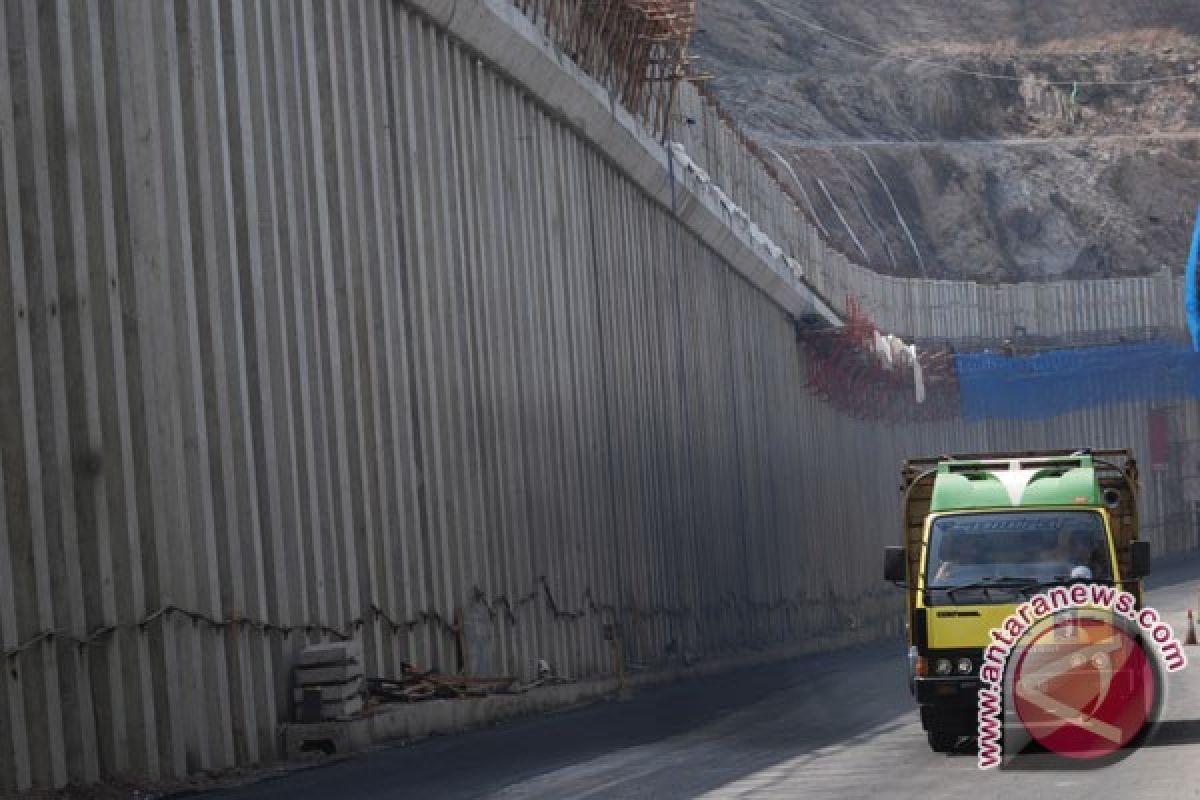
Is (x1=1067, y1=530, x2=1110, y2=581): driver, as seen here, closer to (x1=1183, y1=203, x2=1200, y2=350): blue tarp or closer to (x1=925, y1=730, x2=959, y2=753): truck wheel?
(x1=925, y1=730, x2=959, y2=753): truck wheel

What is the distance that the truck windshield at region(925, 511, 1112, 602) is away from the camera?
17469 mm

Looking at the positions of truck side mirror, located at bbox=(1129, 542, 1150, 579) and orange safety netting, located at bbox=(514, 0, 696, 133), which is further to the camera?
orange safety netting, located at bbox=(514, 0, 696, 133)

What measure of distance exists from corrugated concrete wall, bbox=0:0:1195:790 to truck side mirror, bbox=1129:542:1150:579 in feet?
24.0

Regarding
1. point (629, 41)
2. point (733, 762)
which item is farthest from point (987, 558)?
point (629, 41)

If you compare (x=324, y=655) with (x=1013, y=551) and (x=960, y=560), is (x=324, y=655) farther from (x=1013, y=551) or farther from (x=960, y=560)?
(x=1013, y=551)

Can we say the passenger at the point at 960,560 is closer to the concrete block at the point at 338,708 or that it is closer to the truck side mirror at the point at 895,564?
the truck side mirror at the point at 895,564

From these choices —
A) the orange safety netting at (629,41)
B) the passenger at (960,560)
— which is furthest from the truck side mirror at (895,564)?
the orange safety netting at (629,41)

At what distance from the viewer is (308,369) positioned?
21.4m

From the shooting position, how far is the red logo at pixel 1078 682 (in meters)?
16.5

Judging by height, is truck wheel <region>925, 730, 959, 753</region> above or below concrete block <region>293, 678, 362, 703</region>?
below

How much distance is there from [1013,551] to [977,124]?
81913 mm

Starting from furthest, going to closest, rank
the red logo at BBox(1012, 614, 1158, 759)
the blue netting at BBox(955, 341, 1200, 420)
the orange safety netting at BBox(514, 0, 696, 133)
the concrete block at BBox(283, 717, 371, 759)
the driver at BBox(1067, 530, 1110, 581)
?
the blue netting at BBox(955, 341, 1200, 420), the orange safety netting at BBox(514, 0, 696, 133), the concrete block at BBox(283, 717, 371, 759), the driver at BBox(1067, 530, 1110, 581), the red logo at BBox(1012, 614, 1158, 759)

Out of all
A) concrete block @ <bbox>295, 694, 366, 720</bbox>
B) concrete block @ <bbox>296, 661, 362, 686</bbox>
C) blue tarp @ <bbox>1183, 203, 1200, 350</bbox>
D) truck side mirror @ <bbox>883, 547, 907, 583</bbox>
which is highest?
blue tarp @ <bbox>1183, 203, 1200, 350</bbox>

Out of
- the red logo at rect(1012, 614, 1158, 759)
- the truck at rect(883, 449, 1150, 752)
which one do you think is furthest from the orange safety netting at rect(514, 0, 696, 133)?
the red logo at rect(1012, 614, 1158, 759)
